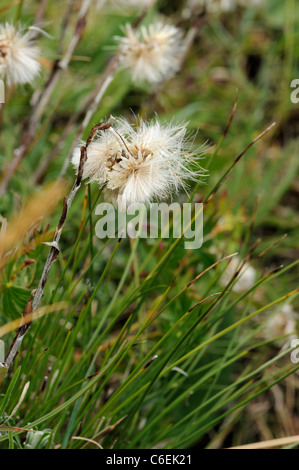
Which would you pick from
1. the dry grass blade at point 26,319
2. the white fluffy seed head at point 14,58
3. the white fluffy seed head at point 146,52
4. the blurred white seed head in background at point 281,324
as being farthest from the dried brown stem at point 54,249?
the blurred white seed head in background at point 281,324

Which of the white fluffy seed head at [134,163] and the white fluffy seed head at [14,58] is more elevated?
the white fluffy seed head at [14,58]

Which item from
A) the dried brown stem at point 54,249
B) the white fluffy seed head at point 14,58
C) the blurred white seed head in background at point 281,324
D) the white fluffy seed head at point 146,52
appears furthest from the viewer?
the blurred white seed head in background at point 281,324

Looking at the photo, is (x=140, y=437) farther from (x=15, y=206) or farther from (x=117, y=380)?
(x=15, y=206)

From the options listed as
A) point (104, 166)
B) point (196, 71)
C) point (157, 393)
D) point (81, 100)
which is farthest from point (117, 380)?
point (196, 71)

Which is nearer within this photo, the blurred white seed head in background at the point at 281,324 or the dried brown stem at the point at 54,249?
the dried brown stem at the point at 54,249

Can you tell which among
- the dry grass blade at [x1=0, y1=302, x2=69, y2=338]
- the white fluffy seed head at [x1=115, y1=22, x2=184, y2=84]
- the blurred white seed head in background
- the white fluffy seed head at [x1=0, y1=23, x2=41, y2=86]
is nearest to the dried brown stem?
the dry grass blade at [x1=0, y1=302, x2=69, y2=338]

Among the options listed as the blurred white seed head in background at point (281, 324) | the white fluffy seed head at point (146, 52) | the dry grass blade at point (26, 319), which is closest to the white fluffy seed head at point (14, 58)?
the white fluffy seed head at point (146, 52)

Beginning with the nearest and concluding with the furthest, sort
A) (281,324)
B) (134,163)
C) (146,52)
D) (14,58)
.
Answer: (134,163) < (14,58) < (146,52) < (281,324)

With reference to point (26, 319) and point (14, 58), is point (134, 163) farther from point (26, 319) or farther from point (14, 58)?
point (14, 58)

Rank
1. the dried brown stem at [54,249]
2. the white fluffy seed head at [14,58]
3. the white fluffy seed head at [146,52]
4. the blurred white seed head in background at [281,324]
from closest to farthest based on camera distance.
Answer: the dried brown stem at [54,249]
the white fluffy seed head at [14,58]
the white fluffy seed head at [146,52]
the blurred white seed head in background at [281,324]

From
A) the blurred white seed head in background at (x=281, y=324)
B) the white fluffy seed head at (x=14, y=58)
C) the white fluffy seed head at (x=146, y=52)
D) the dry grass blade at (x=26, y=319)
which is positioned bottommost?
the dry grass blade at (x=26, y=319)

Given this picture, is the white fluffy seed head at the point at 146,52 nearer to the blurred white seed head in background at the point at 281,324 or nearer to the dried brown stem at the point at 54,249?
the dried brown stem at the point at 54,249

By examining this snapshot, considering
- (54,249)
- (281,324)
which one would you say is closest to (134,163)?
(54,249)
